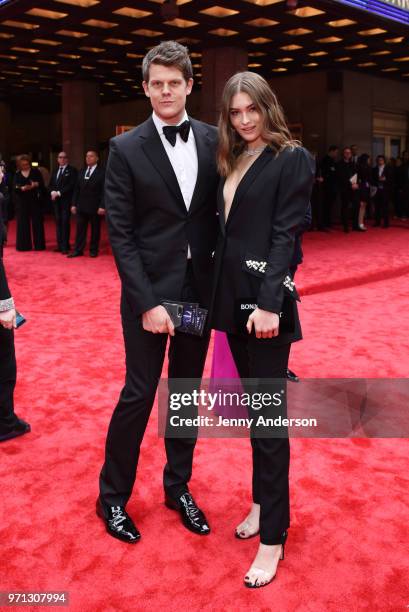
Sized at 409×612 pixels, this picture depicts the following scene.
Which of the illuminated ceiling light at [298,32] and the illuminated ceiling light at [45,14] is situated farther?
the illuminated ceiling light at [298,32]

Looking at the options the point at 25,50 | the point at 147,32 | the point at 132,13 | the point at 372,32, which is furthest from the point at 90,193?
the point at 372,32

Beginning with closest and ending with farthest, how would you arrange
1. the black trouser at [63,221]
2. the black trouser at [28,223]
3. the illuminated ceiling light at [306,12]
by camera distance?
the black trouser at [63,221] → the black trouser at [28,223] → the illuminated ceiling light at [306,12]

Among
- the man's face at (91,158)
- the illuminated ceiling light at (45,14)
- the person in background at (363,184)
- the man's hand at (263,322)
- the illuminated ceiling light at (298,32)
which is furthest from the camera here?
the person in background at (363,184)

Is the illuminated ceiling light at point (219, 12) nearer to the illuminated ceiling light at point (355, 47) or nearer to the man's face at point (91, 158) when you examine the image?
the man's face at point (91, 158)

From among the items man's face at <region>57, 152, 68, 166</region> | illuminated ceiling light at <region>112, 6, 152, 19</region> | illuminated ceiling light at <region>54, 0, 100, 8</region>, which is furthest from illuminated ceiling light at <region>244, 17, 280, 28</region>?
man's face at <region>57, 152, 68, 166</region>

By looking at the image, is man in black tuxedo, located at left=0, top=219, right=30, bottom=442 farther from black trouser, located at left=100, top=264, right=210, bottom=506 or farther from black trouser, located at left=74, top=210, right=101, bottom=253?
black trouser, located at left=74, top=210, right=101, bottom=253

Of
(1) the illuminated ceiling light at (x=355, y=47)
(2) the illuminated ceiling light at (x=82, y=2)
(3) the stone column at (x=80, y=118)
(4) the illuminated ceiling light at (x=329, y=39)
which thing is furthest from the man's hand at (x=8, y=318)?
(3) the stone column at (x=80, y=118)

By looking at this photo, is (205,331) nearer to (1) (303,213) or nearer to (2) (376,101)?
(1) (303,213)

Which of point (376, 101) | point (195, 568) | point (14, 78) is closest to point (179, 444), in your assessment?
point (195, 568)

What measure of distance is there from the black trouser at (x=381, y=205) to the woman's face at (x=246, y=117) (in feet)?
41.6

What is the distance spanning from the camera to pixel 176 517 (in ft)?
8.44

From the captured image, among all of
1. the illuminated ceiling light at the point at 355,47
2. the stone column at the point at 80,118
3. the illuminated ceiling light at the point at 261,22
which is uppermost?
the illuminated ceiling light at the point at 355,47

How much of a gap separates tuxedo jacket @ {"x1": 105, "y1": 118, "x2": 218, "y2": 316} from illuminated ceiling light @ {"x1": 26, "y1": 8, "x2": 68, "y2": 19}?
10416 mm

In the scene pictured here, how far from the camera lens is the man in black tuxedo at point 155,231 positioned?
2.21 meters
